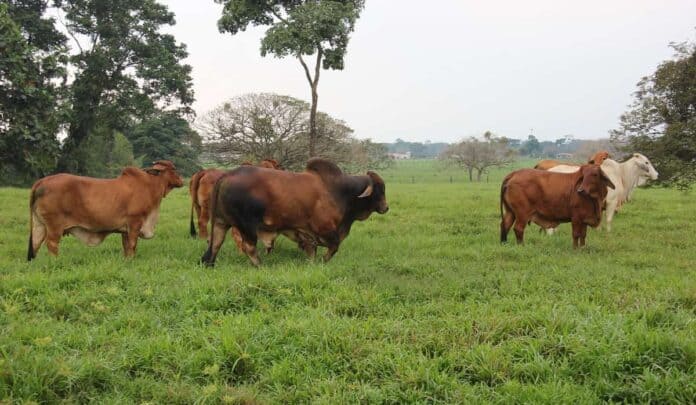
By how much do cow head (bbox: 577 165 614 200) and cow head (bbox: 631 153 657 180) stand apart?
3484 mm

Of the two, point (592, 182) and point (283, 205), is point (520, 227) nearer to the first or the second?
point (592, 182)

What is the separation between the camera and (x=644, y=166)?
448 inches

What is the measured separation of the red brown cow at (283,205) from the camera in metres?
6.84

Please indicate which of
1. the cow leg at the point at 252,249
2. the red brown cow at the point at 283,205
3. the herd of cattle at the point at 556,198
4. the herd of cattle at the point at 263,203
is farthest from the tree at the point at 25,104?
the herd of cattle at the point at 556,198

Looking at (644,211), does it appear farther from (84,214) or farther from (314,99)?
(84,214)

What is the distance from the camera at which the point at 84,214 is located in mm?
7078

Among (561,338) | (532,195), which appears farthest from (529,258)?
(561,338)

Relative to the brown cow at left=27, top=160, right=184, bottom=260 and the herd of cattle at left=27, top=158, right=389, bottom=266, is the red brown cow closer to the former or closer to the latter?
the herd of cattle at left=27, top=158, right=389, bottom=266

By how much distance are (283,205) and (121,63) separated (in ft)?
63.2

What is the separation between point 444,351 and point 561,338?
941 millimetres

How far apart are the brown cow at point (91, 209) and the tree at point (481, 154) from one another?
5038 centimetres

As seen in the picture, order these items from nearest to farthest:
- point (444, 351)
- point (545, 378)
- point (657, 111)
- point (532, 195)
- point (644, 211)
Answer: point (545, 378), point (444, 351), point (532, 195), point (657, 111), point (644, 211)

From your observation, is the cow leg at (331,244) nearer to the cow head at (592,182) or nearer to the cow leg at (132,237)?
the cow leg at (132,237)

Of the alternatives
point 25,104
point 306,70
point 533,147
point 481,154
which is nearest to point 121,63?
point 306,70
